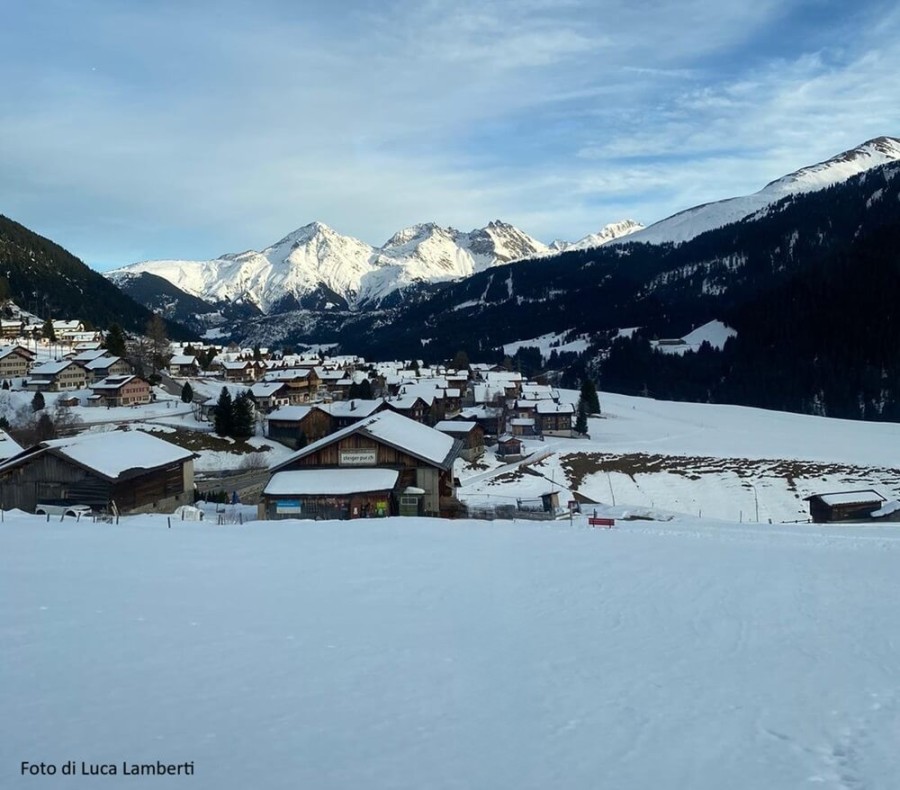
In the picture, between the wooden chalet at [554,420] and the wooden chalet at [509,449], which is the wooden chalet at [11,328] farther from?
the wooden chalet at [509,449]

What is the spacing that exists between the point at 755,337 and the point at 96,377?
14891cm

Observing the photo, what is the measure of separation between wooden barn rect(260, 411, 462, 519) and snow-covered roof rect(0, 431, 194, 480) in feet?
23.7

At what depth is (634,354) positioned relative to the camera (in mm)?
172125

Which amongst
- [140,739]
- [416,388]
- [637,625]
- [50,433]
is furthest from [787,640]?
[416,388]

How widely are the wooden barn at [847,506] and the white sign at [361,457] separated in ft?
103

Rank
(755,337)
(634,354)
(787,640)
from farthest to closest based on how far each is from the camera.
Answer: (634,354) → (755,337) → (787,640)

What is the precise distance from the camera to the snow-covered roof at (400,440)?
30.0 m

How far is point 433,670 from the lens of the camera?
7.82 meters

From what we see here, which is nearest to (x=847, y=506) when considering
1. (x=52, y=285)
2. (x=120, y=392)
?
(x=120, y=392)

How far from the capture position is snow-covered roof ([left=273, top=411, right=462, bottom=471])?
30.0m

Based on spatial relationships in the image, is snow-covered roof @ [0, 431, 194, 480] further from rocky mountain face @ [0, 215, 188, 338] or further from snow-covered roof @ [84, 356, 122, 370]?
rocky mountain face @ [0, 215, 188, 338]

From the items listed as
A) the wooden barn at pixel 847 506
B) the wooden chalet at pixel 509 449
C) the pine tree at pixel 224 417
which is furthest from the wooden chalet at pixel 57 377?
the wooden barn at pixel 847 506

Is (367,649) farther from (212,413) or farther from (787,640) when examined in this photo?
(212,413)

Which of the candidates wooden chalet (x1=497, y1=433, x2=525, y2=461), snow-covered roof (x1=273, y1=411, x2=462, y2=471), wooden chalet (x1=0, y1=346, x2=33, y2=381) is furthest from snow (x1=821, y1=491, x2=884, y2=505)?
wooden chalet (x1=0, y1=346, x2=33, y2=381)
